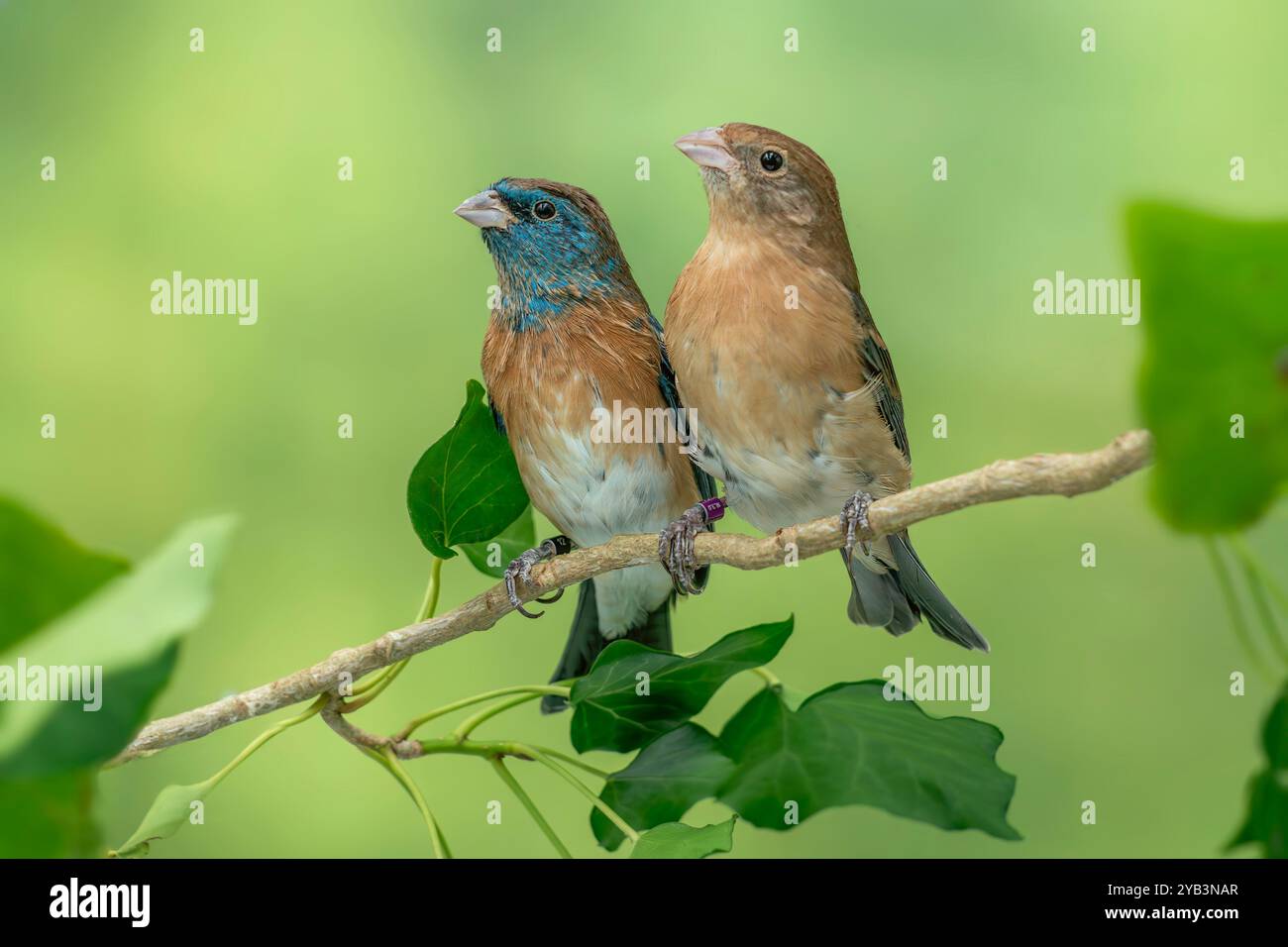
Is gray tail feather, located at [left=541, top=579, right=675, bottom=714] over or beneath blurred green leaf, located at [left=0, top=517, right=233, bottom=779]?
beneath

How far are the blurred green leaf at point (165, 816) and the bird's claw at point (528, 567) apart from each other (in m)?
0.38

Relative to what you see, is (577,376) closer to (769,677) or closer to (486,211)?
(486,211)

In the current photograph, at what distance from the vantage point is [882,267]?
2.79 metres

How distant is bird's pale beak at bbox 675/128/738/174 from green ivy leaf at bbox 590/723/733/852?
72 centimetres

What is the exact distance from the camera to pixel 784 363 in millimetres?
1501

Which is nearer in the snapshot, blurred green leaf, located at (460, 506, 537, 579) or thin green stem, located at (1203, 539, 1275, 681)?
thin green stem, located at (1203, 539, 1275, 681)

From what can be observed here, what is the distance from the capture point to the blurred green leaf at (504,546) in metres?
1.50

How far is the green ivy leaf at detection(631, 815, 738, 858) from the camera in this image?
105 cm

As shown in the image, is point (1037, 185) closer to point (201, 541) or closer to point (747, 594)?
point (747, 594)

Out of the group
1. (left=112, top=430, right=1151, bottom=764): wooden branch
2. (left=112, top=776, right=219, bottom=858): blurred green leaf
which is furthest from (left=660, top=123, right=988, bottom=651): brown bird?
(left=112, top=776, right=219, bottom=858): blurred green leaf

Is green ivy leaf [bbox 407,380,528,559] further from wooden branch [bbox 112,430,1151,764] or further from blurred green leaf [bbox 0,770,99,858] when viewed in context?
blurred green leaf [bbox 0,770,99,858]

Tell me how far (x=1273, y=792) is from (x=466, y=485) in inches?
34.9
